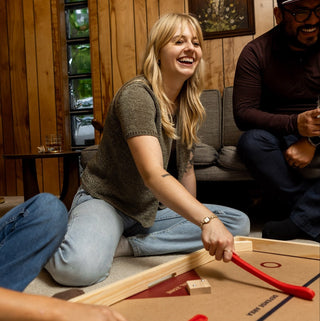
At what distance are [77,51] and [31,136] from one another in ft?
3.04

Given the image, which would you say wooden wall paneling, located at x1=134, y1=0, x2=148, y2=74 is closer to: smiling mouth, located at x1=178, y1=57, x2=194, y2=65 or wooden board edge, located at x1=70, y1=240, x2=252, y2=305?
smiling mouth, located at x1=178, y1=57, x2=194, y2=65

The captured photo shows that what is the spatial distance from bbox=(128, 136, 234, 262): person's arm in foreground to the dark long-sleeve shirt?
808 mm

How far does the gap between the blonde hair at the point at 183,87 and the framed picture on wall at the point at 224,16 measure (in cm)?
170

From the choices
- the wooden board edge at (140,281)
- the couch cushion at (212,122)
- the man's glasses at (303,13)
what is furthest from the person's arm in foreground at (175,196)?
the couch cushion at (212,122)

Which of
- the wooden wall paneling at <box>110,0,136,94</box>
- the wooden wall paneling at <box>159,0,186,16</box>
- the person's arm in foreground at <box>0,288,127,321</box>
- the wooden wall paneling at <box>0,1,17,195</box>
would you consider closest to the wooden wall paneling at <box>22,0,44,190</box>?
the wooden wall paneling at <box>0,1,17,195</box>

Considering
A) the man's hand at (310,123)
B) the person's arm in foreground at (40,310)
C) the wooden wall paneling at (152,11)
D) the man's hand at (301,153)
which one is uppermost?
the wooden wall paneling at (152,11)

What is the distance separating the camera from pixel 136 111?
3.98 feet

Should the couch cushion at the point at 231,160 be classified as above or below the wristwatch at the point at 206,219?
above

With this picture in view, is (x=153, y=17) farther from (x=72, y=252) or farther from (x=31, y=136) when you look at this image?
(x=72, y=252)

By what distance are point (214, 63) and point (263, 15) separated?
1.72 ft

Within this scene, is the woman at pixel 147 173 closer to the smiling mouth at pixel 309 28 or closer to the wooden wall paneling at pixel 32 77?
the smiling mouth at pixel 309 28

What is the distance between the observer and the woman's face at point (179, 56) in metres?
1.38

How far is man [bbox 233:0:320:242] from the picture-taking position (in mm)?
1662

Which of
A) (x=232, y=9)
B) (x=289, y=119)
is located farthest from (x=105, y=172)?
(x=232, y=9)
